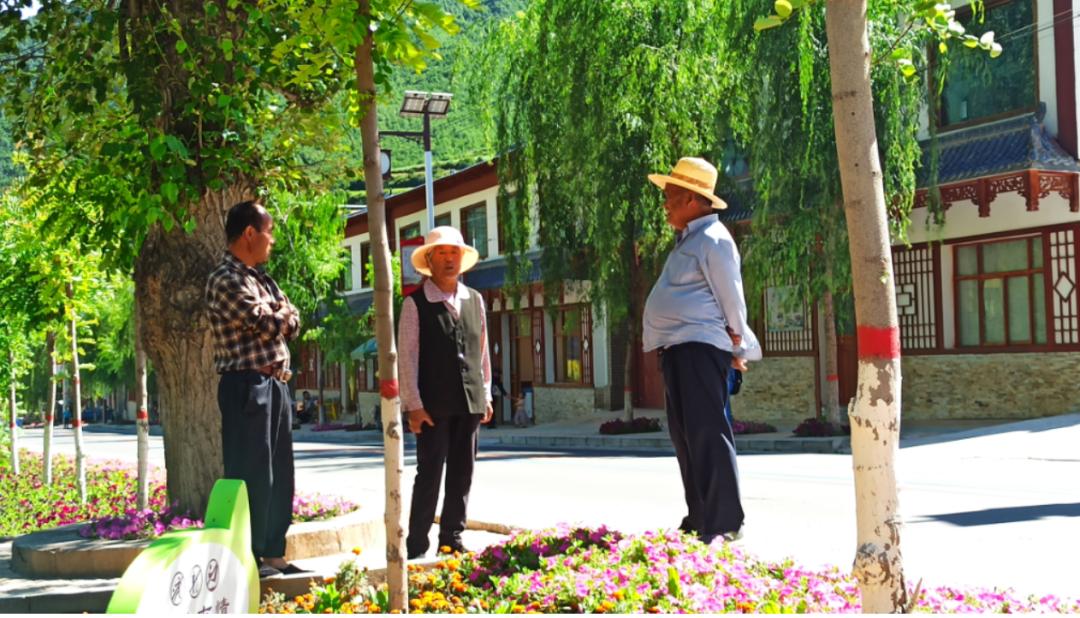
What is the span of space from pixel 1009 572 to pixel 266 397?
3.84 m

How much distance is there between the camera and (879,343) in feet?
12.4

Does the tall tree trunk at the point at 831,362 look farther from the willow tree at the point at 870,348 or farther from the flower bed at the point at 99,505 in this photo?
the willow tree at the point at 870,348

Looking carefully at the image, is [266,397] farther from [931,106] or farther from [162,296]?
[931,106]

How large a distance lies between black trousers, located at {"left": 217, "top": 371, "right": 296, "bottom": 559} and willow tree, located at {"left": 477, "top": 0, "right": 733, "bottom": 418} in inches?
595

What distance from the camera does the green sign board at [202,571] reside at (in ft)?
10.2

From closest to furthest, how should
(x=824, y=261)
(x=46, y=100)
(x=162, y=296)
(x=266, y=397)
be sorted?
(x=266, y=397) < (x=162, y=296) < (x=46, y=100) < (x=824, y=261)

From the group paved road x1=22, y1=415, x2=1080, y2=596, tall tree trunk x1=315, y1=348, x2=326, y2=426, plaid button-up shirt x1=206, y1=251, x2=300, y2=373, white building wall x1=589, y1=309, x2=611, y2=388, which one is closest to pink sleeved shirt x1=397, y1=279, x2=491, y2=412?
plaid button-up shirt x1=206, y1=251, x2=300, y2=373

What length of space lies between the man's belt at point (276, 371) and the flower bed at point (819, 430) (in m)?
14.5

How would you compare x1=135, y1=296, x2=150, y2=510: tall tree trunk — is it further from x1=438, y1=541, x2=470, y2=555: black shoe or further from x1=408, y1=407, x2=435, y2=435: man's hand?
x1=438, y1=541, x2=470, y2=555: black shoe

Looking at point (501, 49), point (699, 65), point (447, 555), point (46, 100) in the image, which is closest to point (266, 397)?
point (447, 555)

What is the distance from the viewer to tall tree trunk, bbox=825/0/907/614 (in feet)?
12.4

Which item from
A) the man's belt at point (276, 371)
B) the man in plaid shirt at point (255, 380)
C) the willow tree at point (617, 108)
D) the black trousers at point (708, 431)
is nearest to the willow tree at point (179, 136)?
the man in plaid shirt at point (255, 380)

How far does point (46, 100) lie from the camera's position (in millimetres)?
8234

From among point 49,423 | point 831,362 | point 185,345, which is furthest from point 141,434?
point 831,362
